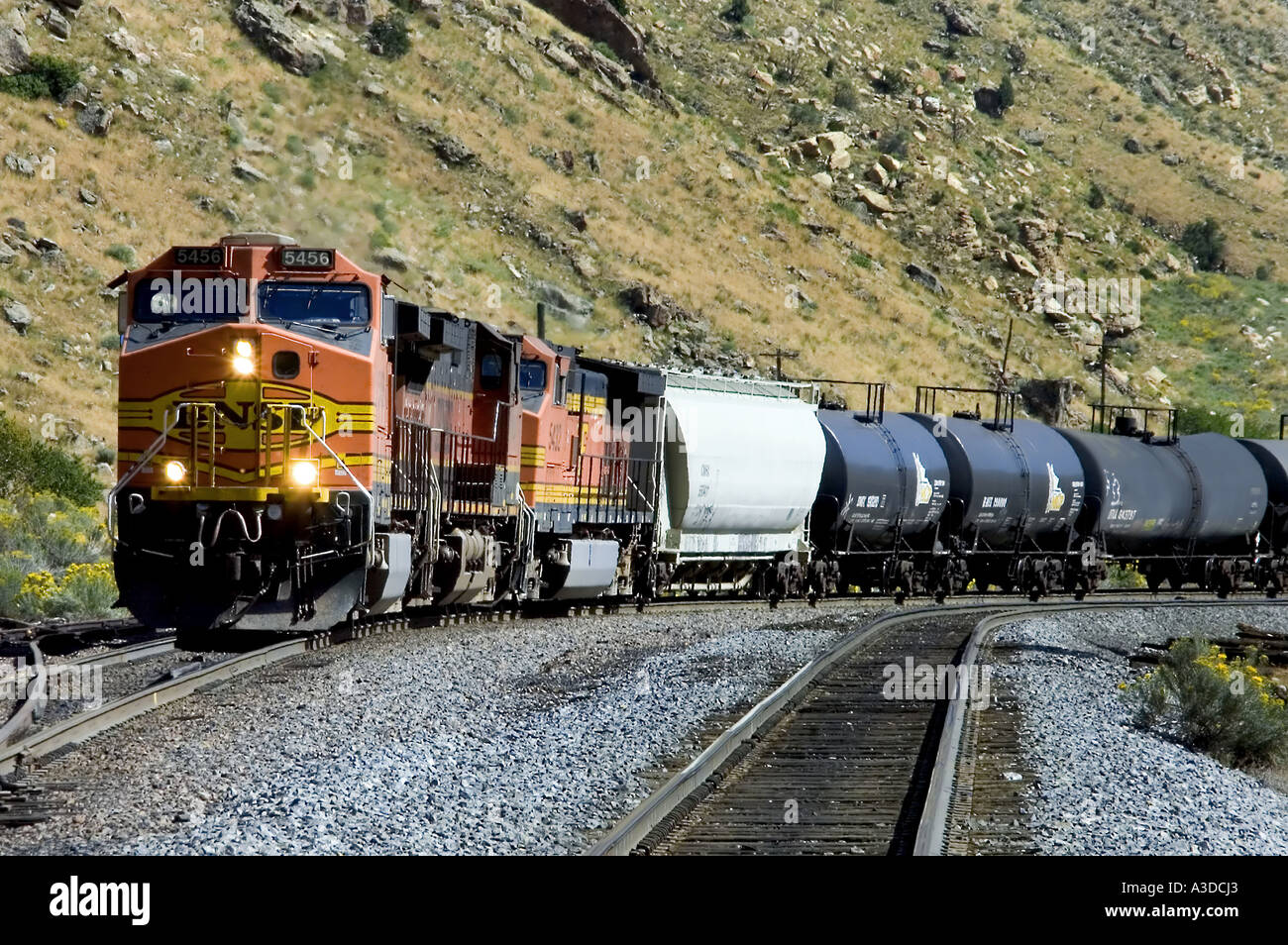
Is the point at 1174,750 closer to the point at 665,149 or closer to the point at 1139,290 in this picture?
the point at 665,149

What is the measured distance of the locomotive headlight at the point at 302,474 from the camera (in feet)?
48.9

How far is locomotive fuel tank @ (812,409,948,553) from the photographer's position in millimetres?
28703

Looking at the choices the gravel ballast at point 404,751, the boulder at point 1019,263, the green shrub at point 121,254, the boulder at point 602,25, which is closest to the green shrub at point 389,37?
the boulder at point 602,25

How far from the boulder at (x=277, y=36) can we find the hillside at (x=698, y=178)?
116 millimetres

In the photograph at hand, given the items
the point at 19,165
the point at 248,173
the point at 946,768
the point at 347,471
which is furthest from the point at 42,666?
the point at 248,173

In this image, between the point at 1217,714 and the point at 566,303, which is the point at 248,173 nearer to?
the point at 566,303

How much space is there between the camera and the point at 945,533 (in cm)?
3153

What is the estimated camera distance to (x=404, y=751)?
1104 centimetres

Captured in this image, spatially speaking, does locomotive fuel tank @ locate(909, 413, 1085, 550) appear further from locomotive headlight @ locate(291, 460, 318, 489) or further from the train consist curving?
locomotive headlight @ locate(291, 460, 318, 489)

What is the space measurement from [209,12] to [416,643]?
152ft

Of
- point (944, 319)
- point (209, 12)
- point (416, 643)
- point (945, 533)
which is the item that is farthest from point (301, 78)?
point (416, 643)

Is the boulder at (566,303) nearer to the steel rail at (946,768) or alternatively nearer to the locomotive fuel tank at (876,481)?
the locomotive fuel tank at (876,481)

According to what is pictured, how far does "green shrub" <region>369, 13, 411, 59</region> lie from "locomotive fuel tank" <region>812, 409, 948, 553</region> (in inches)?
1563
